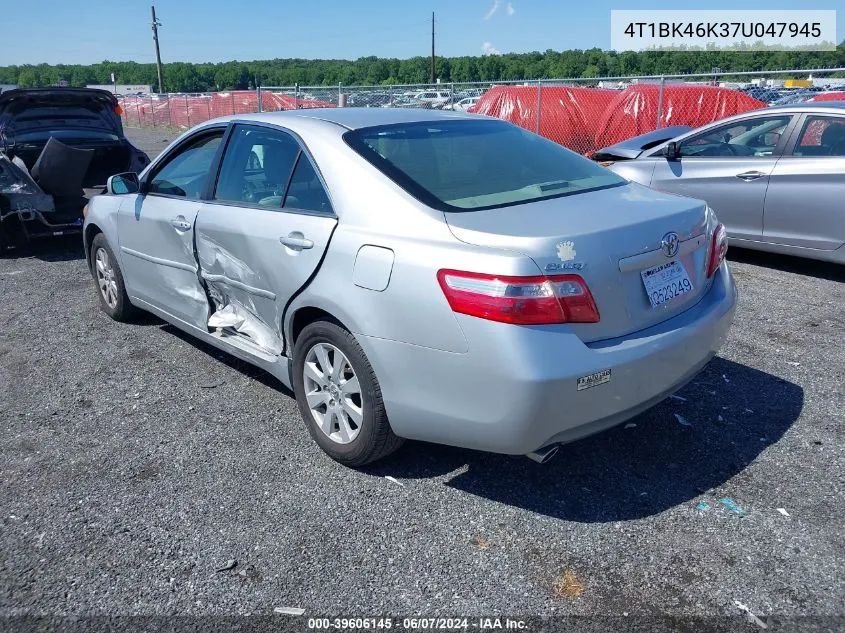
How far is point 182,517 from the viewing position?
3049mm

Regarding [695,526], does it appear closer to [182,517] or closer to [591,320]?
[591,320]

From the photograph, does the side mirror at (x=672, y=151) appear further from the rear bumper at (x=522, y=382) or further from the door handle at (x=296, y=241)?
the door handle at (x=296, y=241)

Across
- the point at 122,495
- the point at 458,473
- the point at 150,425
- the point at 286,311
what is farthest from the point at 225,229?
the point at 458,473

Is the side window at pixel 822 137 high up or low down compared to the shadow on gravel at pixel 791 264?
up

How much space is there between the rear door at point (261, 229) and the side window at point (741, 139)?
16.3ft

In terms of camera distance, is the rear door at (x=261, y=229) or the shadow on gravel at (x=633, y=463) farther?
the rear door at (x=261, y=229)

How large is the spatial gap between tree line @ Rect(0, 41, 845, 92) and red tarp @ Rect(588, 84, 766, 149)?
27190mm

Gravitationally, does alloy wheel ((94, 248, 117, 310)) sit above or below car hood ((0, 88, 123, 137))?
below

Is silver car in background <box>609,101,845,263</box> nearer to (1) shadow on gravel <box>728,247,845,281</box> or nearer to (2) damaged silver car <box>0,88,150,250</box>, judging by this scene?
(1) shadow on gravel <box>728,247,845,281</box>

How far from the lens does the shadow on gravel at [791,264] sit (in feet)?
22.0

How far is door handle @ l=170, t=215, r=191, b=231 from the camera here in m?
4.18

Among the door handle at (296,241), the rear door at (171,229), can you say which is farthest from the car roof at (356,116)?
the door handle at (296,241)

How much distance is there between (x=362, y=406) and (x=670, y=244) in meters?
1.48

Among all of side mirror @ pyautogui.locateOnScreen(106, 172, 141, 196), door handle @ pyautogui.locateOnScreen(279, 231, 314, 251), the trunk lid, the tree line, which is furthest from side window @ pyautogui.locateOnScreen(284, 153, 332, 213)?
the tree line
